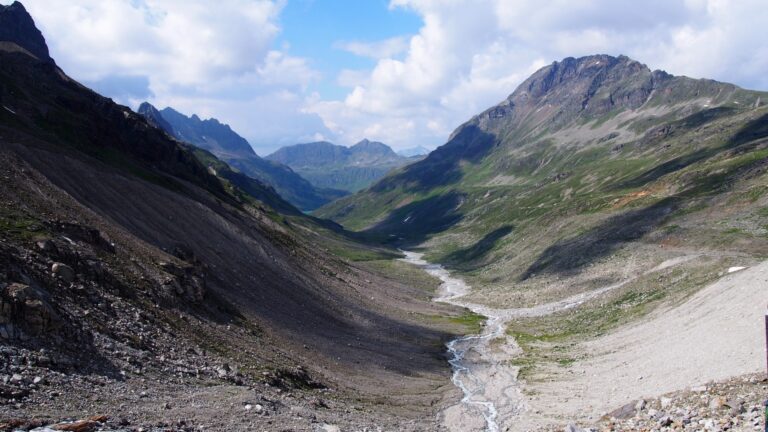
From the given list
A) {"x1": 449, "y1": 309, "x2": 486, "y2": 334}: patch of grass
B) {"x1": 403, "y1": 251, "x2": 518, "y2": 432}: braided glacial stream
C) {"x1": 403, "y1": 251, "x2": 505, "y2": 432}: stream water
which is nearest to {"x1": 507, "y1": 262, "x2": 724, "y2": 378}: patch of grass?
{"x1": 403, "y1": 251, "x2": 505, "y2": 432}: stream water

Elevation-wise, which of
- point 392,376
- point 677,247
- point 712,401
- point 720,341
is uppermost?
point 677,247

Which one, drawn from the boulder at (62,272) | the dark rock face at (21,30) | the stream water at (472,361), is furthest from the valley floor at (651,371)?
the dark rock face at (21,30)

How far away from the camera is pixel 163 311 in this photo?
149ft

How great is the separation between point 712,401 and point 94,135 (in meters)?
102

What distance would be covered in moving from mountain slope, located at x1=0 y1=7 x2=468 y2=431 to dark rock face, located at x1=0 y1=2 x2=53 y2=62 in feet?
273

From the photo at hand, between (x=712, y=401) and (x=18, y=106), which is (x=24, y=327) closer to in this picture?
(x=712, y=401)

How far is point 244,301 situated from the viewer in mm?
63812

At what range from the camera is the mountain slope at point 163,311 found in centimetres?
2997

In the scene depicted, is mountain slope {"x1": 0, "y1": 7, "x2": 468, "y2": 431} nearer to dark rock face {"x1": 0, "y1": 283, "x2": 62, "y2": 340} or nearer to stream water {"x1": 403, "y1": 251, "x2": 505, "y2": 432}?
dark rock face {"x1": 0, "y1": 283, "x2": 62, "y2": 340}

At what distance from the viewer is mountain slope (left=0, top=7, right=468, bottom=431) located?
2997 centimetres

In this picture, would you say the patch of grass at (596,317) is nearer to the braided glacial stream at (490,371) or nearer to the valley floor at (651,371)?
the valley floor at (651,371)

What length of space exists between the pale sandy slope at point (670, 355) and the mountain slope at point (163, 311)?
12543 millimetres

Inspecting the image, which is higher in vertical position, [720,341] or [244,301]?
[720,341]

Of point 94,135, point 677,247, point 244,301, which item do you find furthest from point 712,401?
point 94,135
